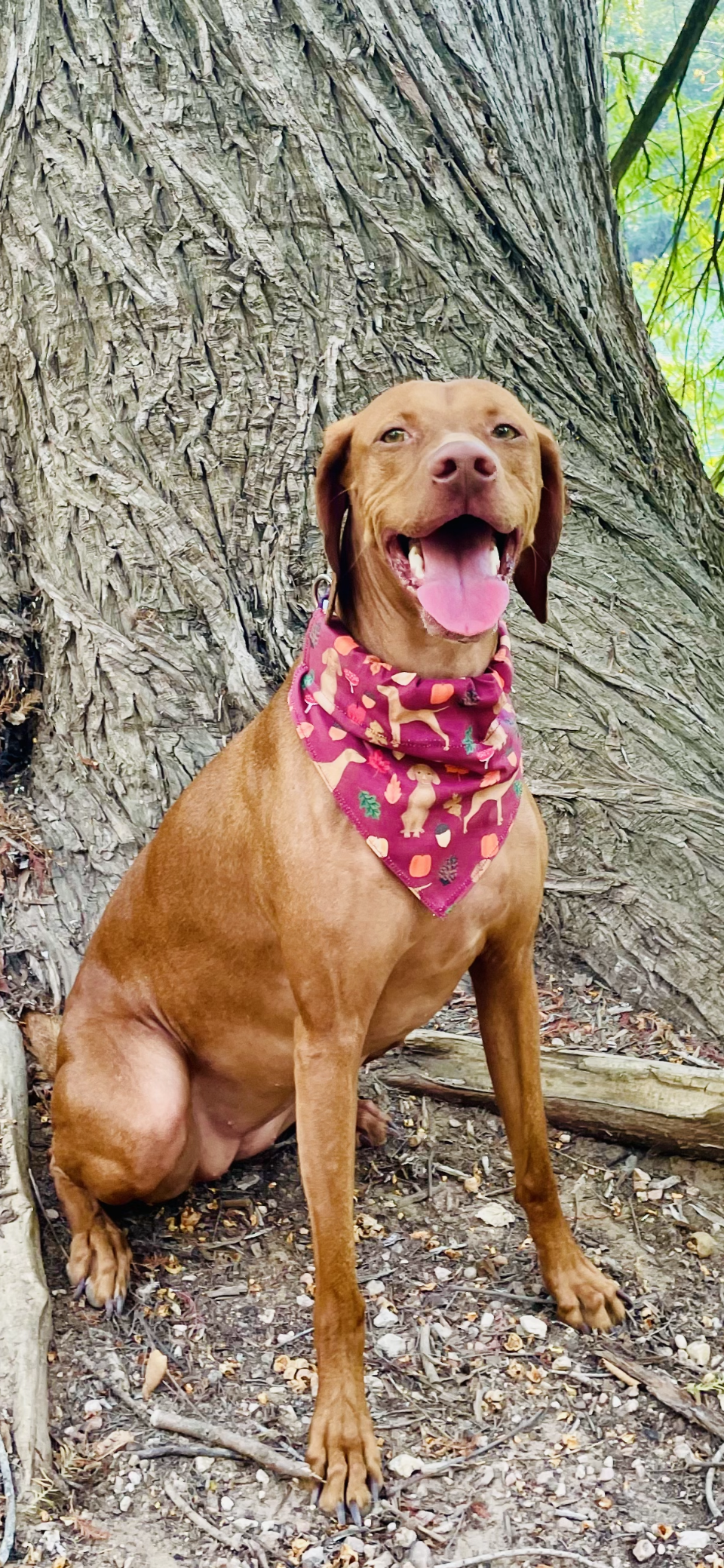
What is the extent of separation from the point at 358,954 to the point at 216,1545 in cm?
119

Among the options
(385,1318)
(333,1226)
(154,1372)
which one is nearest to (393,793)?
(333,1226)

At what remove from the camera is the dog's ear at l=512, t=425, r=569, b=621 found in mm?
2762

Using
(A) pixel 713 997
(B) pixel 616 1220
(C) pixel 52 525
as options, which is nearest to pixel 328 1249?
(B) pixel 616 1220

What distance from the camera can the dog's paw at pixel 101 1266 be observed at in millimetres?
3090

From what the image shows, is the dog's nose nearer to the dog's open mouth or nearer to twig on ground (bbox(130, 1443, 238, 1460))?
the dog's open mouth

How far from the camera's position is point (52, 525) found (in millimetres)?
3941

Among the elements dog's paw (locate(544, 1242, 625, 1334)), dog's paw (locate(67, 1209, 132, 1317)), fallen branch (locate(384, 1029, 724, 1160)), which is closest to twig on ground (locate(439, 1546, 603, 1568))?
dog's paw (locate(544, 1242, 625, 1334))

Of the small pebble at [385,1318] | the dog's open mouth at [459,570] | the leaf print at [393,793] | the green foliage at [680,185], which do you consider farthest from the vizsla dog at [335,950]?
the green foliage at [680,185]

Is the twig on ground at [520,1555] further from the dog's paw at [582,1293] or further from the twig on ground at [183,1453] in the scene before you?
the dog's paw at [582,1293]

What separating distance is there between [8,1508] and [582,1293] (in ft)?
4.48

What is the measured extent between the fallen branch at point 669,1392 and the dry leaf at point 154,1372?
39.9 inches

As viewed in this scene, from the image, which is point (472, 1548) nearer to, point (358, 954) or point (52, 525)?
point (358, 954)

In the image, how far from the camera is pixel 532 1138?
3047 millimetres

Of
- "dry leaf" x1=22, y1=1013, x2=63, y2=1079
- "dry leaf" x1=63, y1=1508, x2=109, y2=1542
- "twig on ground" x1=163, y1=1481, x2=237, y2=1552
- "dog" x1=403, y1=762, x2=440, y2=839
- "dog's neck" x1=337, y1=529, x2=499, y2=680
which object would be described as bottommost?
"twig on ground" x1=163, y1=1481, x2=237, y2=1552
